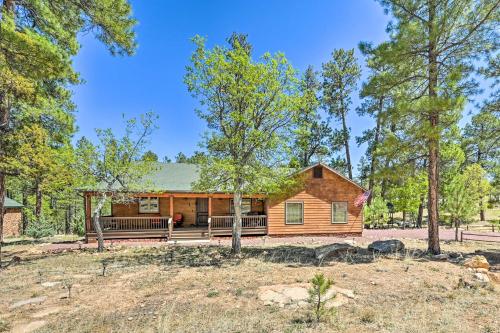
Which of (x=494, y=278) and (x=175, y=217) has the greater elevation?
(x=175, y=217)

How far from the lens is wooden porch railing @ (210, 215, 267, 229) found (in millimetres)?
17781

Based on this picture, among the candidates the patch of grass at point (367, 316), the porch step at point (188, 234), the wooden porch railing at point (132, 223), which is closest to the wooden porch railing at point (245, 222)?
the porch step at point (188, 234)

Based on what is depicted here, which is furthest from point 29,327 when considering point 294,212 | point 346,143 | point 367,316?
point 346,143

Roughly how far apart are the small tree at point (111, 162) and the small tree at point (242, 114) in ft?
11.2

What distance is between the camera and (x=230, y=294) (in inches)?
270

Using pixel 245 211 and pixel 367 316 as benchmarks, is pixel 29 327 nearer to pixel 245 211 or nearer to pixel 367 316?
pixel 367 316

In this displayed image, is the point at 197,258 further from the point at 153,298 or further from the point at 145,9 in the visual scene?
the point at 145,9

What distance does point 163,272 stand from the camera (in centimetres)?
912

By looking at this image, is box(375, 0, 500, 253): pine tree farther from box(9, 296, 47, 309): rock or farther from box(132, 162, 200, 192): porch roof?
box(9, 296, 47, 309): rock

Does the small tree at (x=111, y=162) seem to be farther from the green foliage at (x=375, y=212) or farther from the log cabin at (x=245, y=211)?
the green foliage at (x=375, y=212)

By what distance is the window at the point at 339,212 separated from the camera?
19.1 m

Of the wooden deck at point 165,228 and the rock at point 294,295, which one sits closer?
the rock at point 294,295

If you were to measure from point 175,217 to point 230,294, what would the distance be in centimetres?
1205

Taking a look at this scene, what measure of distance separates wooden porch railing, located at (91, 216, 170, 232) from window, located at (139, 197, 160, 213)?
0.91 m
